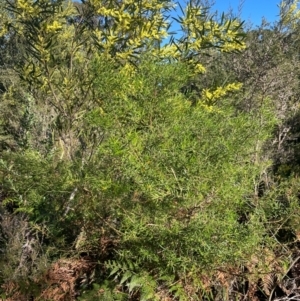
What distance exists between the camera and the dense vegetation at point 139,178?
219 centimetres

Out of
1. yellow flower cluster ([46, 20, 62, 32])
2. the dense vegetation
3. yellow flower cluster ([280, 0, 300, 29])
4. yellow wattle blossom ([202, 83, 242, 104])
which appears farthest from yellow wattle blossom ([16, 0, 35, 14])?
yellow flower cluster ([280, 0, 300, 29])

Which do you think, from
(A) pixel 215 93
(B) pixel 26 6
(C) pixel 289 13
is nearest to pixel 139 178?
(A) pixel 215 93

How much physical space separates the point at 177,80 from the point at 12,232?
1951 millimetres

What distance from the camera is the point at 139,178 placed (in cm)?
212

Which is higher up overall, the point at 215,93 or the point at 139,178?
the point at 215,93

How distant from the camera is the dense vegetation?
219cm

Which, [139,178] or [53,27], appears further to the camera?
[53,27]

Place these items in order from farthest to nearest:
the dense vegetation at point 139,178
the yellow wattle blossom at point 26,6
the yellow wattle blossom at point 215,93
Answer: the yellow wattle blossom at point 215,93
the yellow wattle blossom at point 26,6
the dense vegetation at point 139,178

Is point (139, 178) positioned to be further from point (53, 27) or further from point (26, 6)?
point (26, 6)

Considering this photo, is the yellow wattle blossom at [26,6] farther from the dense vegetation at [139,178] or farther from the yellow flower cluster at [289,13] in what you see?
the yellow flower cluster at [289,13]

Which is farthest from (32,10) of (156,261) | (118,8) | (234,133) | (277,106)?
(277,106)

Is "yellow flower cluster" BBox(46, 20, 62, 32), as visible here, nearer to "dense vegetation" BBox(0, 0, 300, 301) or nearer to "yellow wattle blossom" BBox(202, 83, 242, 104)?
"dense vegetation" BBox(0, 0, 300, 301)

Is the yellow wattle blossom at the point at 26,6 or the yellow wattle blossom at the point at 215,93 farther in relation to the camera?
the yellow wattle blossom at the point at 215,93

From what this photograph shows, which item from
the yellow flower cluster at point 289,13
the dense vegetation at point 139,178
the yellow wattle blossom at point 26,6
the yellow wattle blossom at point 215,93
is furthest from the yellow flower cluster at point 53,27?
the yellow flower cluster at point 289,13
